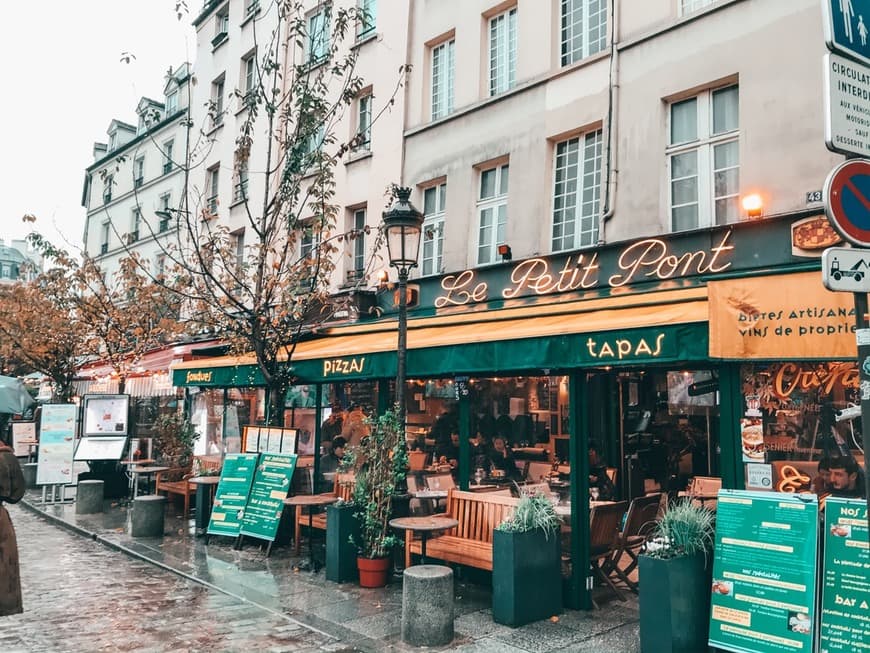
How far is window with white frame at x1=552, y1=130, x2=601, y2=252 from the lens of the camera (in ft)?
34.9

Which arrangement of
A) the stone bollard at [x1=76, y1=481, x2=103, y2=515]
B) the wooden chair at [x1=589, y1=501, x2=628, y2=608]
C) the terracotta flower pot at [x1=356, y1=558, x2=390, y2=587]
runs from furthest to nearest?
the stone bollard at [x1=76, y1=481, x2=103, y2=515]
the terracotta flower pot at [x1=356, y1=558, x2=390, y2=587]
the wooden chair at [x1=589, y1=501, x2=628, y2=608]

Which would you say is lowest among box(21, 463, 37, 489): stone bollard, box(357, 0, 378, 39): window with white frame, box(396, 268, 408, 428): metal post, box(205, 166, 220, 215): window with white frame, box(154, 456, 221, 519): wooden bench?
box(21, 463, 37, 489): stone bollard

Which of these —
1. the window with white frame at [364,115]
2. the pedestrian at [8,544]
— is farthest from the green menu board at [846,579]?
the window with white frame at [364,115]

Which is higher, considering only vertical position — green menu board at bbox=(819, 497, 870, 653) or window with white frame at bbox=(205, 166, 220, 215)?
window with white frame at bbox=(205, 166, 220, 215)

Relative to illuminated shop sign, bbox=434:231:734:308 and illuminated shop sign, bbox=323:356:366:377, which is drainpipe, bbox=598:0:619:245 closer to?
illuminated shop sign, bbox=434:231:734:308

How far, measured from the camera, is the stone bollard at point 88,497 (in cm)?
1378

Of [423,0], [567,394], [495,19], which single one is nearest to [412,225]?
[567,394]

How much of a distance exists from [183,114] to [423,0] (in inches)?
570

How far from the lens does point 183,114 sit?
2536 centimetres

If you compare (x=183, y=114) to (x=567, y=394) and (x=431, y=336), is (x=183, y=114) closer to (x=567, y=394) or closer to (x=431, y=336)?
(x=431, y=336)

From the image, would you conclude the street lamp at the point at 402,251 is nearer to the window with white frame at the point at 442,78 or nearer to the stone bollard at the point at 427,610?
the stone bollard at the point at 427,610

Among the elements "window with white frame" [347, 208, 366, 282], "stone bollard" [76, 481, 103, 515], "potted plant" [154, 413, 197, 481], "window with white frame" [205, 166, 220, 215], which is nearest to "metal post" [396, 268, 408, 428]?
"window with white frame" [347, 208, 366, 282]

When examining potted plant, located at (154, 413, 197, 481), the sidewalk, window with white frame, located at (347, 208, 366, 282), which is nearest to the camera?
the sidewalk

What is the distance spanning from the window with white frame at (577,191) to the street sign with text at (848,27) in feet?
21.2
